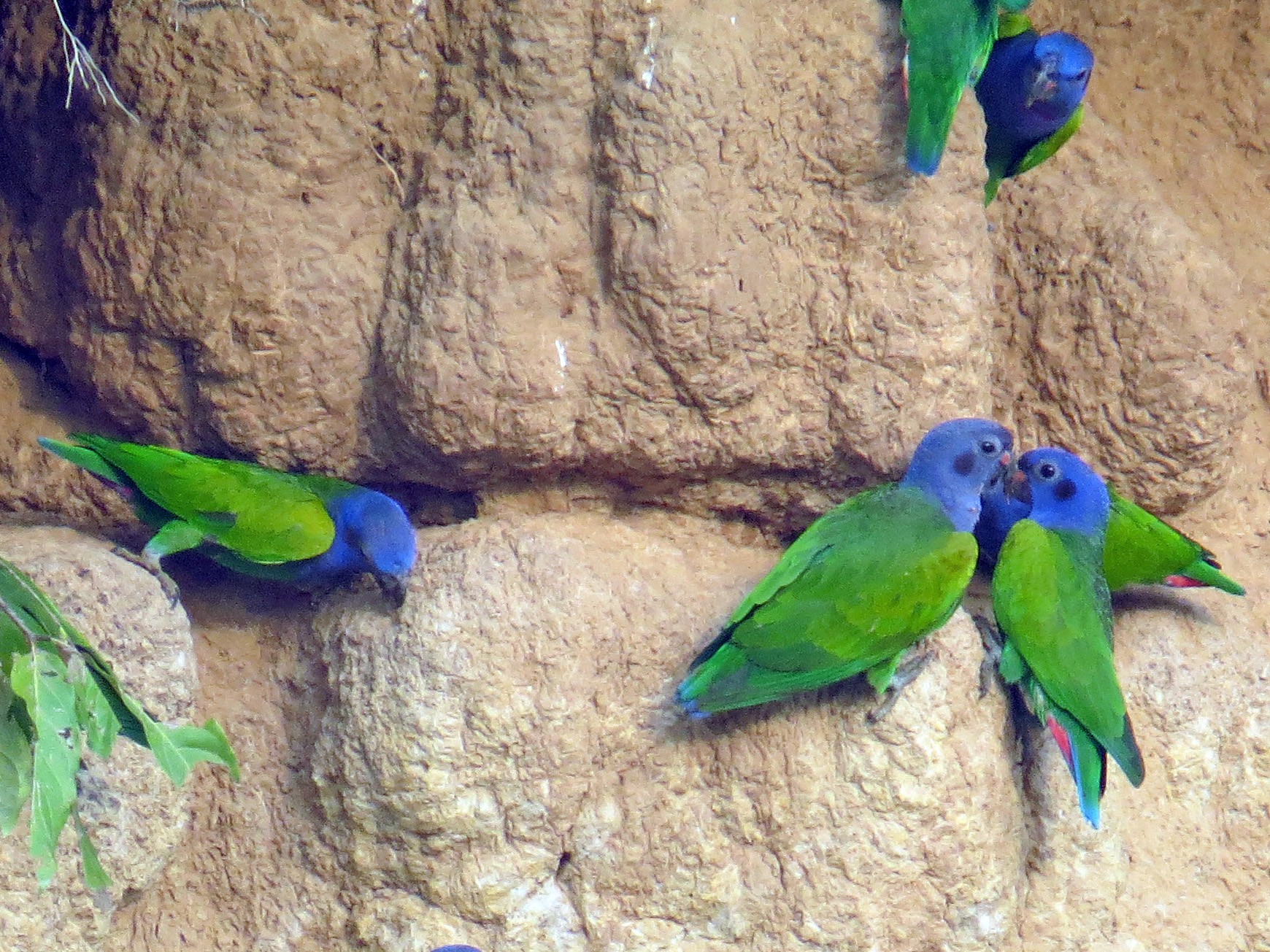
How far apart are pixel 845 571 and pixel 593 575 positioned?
67cm

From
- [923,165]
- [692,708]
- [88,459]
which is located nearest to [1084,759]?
[692,708]

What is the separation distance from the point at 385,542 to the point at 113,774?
0.90 metres

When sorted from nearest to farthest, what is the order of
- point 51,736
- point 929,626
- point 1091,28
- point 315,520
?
point 51,736 < point 929,626 < point 315,520 < point 1091,28

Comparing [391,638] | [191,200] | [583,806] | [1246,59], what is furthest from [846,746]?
[1246,59]

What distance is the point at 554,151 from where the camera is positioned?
12.0 feet

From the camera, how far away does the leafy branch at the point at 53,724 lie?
96.9 inches

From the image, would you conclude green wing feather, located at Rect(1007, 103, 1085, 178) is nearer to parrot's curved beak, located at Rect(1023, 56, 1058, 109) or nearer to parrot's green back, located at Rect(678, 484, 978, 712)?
parrot's curved beak, located at Rect(1023, 56, 1058, 109)

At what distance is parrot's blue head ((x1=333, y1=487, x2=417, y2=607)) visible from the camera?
11.8 ft

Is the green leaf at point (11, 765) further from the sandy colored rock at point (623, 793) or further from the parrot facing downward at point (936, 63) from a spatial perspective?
the parrot facing downward at point (936, 63)

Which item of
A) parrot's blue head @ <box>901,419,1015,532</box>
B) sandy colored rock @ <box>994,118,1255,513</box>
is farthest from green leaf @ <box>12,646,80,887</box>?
sandy colored rock @ <box>994,118,1255,513</box>

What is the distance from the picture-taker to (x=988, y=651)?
388 centimetres

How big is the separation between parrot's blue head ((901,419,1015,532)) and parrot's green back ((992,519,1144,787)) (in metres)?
0.20

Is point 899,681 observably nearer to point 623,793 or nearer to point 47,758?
point 623,793

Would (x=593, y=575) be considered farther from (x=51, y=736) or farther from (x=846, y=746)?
(x=51, y=736)
